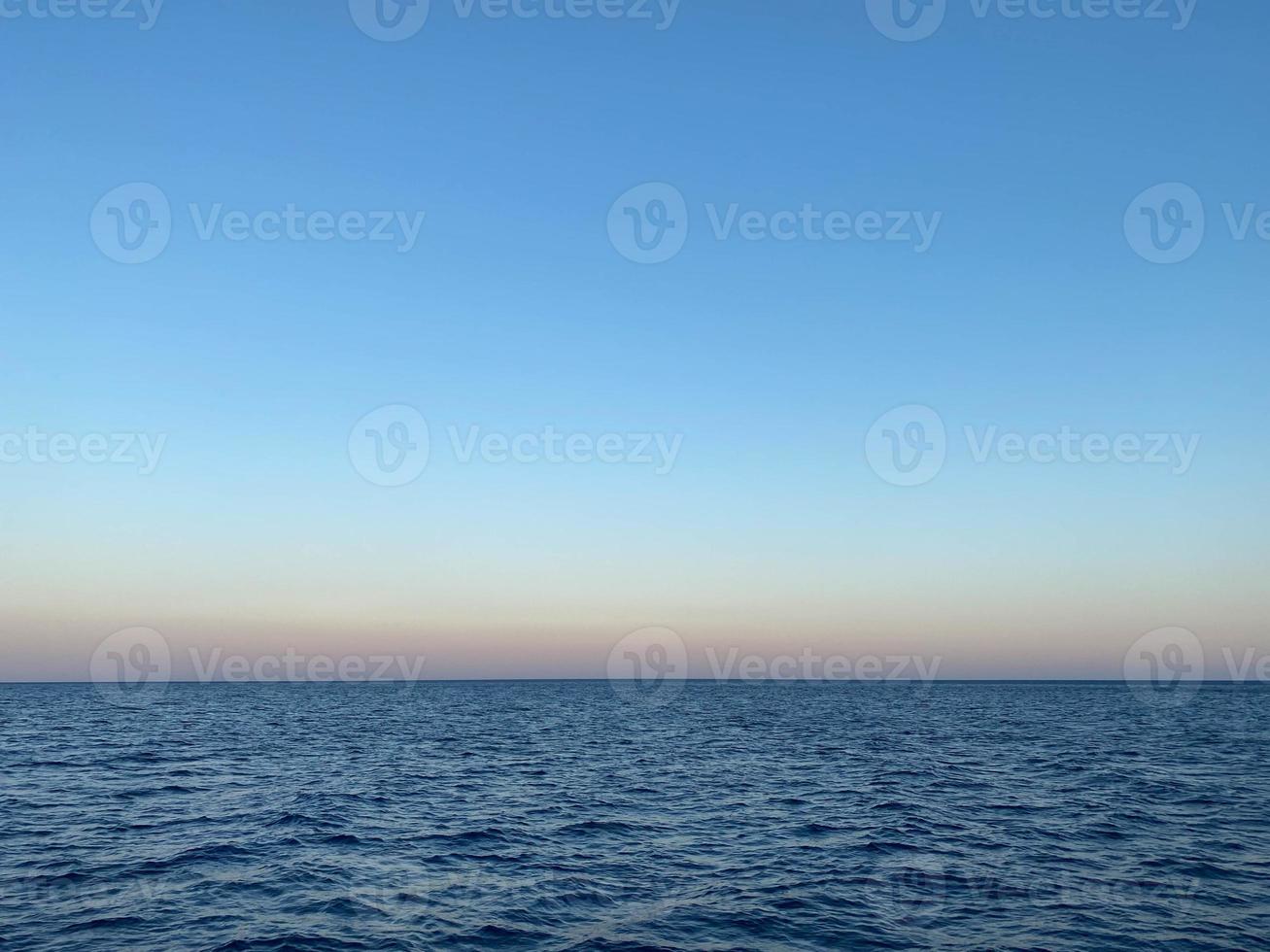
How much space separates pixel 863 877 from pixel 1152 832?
43.6 ft

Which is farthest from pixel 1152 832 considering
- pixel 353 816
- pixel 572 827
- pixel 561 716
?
pixel 561 716

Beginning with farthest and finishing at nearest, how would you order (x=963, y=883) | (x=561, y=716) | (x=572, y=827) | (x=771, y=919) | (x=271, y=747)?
(x=561, y=716) < (x=271, y=747) < (x=572, y=827) < (x=963, y=883) < (x=771, y=919)

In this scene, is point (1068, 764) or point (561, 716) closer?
point (1068, 764)

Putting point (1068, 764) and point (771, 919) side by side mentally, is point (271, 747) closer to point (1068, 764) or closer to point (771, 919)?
point (771, 919)

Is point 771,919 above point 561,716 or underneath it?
above

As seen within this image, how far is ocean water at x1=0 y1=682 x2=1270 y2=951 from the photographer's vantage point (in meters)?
19.5

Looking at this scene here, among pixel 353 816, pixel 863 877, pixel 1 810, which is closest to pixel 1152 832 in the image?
pixel 863 877

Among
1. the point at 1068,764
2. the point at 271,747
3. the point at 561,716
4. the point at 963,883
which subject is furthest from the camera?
the point at 561,716

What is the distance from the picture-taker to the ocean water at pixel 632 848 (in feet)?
64.0

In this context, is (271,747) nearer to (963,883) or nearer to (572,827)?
(572,827)

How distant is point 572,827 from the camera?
30078mm

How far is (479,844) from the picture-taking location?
2745 cm

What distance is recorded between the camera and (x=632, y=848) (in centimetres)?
2708

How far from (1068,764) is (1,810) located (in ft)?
175
